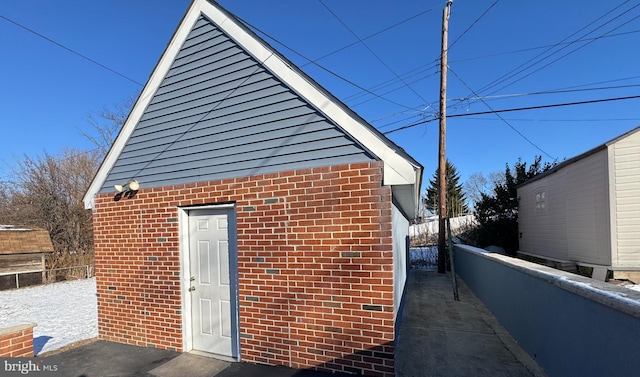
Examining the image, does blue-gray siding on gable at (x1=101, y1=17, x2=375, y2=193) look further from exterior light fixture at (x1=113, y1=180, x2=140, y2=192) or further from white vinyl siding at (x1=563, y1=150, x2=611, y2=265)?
white vinyl siding at (x1=563, y1=150, x2=611, y2=265)

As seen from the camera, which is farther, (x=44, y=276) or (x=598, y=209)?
(x=44, y=276)

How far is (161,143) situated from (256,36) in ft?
7.59

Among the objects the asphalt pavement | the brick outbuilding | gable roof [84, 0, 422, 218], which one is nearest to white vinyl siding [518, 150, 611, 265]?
the asphalt pavement

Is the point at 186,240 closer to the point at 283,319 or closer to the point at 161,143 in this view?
the point at 161,143

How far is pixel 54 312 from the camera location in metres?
8.70

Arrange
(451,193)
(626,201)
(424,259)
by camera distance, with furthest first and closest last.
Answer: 1. (451,193)
2. (424,259)
3. (626,201)

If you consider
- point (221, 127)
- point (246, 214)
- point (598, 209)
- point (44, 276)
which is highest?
point (221, 127)

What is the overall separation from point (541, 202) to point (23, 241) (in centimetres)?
2373

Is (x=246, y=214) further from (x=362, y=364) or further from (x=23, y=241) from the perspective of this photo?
(x=23, y=241)

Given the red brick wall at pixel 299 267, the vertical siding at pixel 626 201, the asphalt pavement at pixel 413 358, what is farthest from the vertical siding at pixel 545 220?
the red brick wall at pixel 299 267

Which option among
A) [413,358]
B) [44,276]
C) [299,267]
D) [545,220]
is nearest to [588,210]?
[545,220]

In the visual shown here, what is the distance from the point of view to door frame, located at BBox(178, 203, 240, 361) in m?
4.19

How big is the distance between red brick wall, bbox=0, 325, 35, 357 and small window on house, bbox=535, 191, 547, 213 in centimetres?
1520

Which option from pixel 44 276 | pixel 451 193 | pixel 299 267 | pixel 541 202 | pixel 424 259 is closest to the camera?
pixel 299 267
